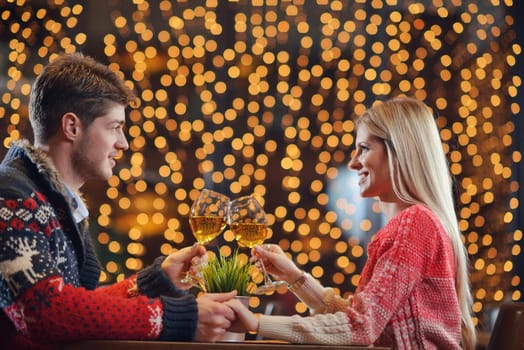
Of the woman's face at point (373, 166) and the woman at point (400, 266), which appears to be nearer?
the woman at point (400, 266)

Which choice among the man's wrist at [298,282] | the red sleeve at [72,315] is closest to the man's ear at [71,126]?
the red sleeve at [72,315]

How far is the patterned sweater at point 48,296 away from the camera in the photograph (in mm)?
1254

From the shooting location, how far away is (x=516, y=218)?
3615mm

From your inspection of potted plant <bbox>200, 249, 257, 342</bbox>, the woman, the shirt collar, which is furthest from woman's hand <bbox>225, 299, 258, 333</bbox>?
the shirt collar

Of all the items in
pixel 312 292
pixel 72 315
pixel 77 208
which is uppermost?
pixel 77 208

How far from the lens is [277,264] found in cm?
191

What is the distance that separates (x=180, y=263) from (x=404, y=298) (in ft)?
1.74

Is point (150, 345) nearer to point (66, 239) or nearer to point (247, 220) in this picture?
point (66, 239)

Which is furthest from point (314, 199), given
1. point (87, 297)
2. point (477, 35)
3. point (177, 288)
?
point (87, 297)

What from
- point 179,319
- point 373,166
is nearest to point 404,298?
point 373,166

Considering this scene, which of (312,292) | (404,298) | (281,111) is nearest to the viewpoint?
(404,298)

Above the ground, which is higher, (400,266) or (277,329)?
(400,266)

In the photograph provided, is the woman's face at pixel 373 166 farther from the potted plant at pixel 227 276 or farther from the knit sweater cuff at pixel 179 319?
the knit sweater cuff at pixel 179 319

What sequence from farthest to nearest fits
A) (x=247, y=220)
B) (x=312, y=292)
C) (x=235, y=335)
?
(x=312, y=292), (x=247, y=220), (x=235, y=335)
